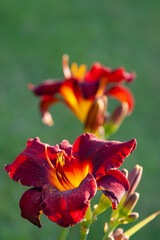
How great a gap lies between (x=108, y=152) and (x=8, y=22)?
3.18 meters

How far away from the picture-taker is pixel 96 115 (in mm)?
1336

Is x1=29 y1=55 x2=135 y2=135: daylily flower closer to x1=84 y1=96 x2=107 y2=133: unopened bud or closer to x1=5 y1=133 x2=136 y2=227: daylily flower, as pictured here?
Answer: x1=84 y1=96 x2=107 y2=133: unopened bud

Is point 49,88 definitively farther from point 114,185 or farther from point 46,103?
point 114,185

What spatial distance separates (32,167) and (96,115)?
1.59 feet

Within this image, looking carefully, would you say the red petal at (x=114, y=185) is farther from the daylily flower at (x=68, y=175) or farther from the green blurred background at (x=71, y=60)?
the green blurred background at (x=71, y=60)

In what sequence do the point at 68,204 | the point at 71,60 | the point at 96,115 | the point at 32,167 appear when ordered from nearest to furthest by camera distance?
the point at 68,204
the point at 32,167
the point at 96,115
the point at 71,60

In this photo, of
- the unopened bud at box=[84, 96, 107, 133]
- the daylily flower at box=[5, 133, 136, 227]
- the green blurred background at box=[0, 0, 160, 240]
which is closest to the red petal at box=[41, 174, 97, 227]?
the daylily flower at box=[5, 133, 136, 227]

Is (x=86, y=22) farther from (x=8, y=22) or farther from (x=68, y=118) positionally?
(x=68, y=118)

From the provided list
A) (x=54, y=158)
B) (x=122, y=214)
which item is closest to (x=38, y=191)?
(x=54, y=158)

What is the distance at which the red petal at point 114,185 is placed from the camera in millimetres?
809

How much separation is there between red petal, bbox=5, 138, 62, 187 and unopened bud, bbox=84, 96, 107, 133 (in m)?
0.45

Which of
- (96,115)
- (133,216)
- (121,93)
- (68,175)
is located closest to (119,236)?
(133,216)

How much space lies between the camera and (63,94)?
4.89 ft

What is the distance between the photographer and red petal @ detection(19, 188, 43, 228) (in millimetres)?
822
